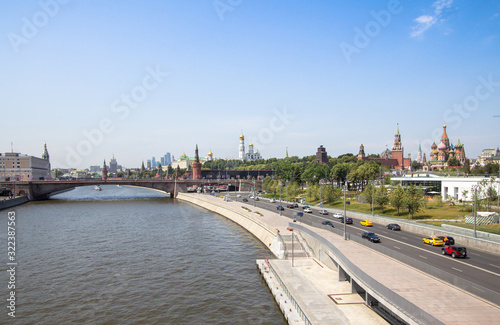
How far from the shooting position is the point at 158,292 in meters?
28.0

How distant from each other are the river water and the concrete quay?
249 cm

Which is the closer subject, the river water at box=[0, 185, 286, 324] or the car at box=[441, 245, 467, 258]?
the river water at box=[0, 185, 286, 324]

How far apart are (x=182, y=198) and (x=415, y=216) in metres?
79.9

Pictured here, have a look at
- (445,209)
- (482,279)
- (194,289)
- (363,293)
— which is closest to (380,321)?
(363,293)

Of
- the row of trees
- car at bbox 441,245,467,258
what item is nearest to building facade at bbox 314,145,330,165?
the row of trees

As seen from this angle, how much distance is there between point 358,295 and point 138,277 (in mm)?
19005

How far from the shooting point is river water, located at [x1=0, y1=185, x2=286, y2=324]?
2409 centimetres

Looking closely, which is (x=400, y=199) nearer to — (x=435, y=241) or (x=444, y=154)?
(x=435, y=241)

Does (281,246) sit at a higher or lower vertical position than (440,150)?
lower

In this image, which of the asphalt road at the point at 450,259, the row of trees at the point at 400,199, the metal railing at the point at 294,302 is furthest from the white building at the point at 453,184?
the metal railing at the point at 294,302

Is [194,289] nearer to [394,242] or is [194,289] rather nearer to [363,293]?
[363,293]

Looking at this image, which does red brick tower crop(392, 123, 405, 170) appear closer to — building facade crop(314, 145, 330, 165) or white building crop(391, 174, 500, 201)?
building facade crop(314, 145, 330, 165)

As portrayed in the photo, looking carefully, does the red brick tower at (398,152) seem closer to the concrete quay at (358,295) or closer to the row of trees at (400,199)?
the row of trees at (400,199)

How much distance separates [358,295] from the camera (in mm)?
23391
